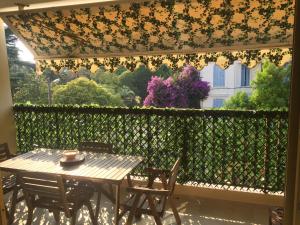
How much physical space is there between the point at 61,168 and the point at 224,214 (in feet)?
8.30

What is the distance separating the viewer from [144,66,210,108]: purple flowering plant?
1214 cm

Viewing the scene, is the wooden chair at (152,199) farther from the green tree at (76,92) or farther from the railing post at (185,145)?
the green tree at (76,92)

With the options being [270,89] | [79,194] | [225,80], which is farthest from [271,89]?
[225,80]

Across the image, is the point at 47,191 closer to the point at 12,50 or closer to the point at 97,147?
the point at 97,147

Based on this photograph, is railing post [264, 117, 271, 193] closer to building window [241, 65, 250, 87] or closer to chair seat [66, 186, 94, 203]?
chair seat [66, 186, 94, 203]

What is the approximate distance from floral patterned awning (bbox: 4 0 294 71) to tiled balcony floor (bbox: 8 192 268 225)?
2491 millimetres

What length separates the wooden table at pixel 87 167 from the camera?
318 cm

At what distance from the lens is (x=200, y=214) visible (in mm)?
4273

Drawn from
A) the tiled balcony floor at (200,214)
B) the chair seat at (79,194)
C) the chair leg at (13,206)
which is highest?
the chair seat at (79,194)

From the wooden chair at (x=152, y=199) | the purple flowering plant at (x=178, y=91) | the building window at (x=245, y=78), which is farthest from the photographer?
the building window at (x=245, y=78)

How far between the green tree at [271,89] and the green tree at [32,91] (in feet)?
40.5

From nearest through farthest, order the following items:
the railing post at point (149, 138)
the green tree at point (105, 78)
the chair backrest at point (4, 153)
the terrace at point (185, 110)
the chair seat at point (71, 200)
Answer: the chair seat at point (71, 200) → the terrace at point (185, 110) → the chair backrest at point (4, 153) → the railing post at point (149, 138) → the green tree at point (105, 78)

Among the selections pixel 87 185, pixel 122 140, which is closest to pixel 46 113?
pixel 122 140

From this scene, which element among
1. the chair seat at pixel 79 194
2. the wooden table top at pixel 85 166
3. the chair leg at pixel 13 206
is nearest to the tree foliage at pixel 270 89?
the wooden table top at pixel 85 166
